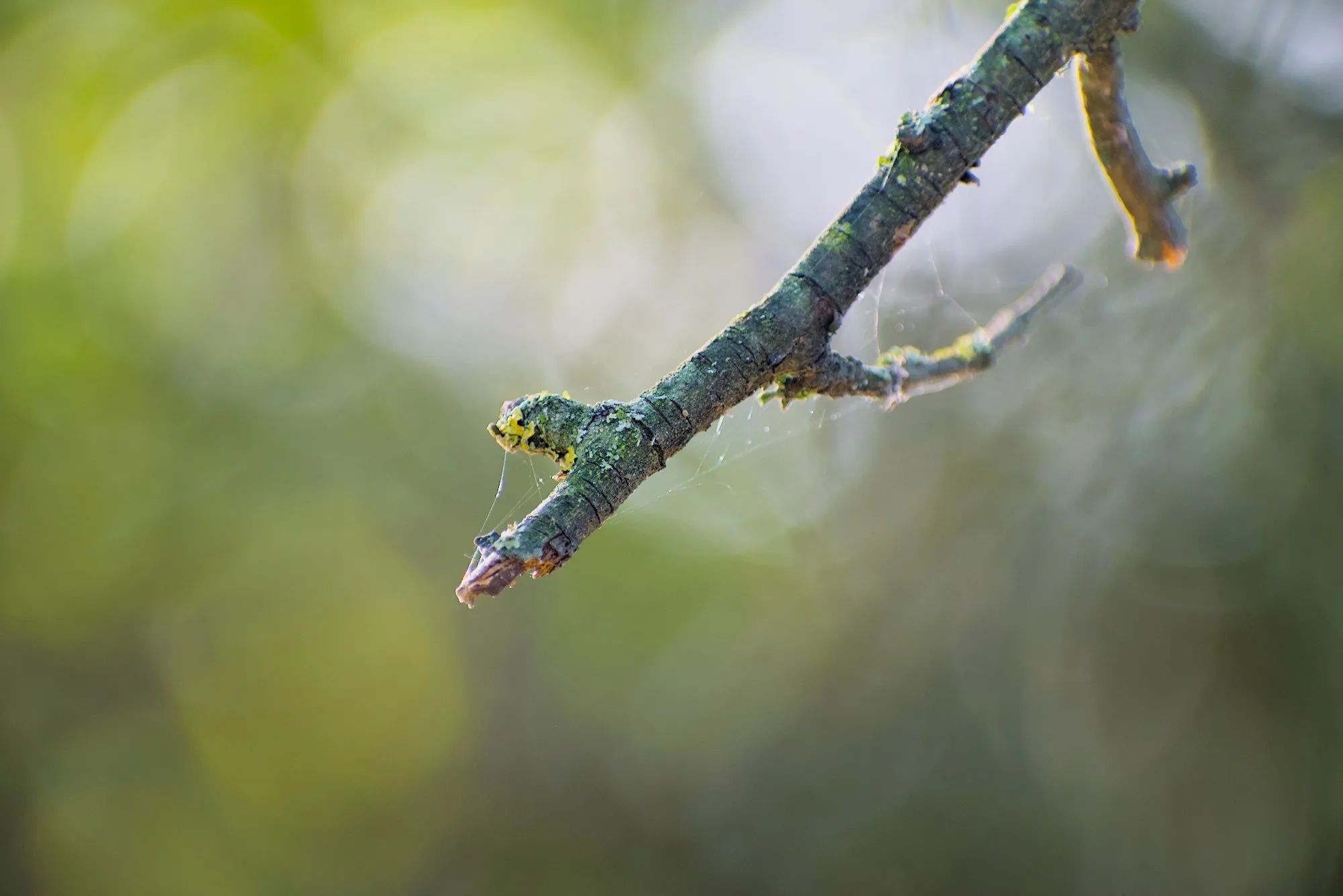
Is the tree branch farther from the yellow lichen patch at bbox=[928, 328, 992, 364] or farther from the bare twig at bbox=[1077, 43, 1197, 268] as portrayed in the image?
the yellow lichen patch at bbox=[928, 328, 992, 364]

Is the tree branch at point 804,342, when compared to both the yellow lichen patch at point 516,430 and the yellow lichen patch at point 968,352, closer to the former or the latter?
the yellow lichen patch at point 516,430

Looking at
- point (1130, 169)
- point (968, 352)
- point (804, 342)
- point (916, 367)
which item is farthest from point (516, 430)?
point (1130, 169)

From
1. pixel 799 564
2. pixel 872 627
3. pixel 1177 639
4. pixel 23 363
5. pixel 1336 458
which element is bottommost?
pixel 1177 639

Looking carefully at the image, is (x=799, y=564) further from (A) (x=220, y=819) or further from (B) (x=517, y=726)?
(A) (x=220, y=819)

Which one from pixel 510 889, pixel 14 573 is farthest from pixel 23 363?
pixel 510 889

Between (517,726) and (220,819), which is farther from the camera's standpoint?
(517,726)

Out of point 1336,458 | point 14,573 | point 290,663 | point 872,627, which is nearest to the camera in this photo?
point 1336,458

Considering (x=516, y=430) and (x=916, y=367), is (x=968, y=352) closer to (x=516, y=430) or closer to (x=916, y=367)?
(x=916, y=367)
